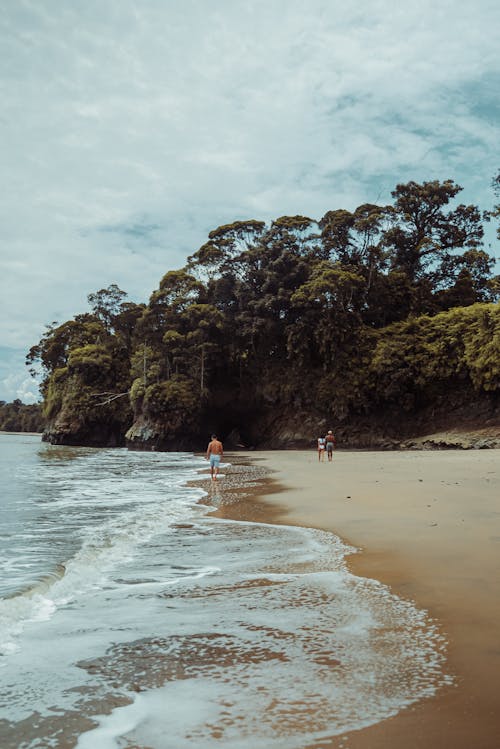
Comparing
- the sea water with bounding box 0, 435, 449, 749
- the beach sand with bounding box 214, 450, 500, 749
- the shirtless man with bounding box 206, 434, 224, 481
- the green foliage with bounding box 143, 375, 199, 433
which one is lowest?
the sea water with bounding box 0, 435, 449, 749

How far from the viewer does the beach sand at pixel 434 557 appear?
2.47 meters

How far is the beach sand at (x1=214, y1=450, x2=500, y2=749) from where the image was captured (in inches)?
97.1

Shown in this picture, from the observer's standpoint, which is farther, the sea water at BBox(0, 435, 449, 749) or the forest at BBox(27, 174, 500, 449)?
the forest at BBox(27, 174, 500, 449)

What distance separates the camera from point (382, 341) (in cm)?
3581

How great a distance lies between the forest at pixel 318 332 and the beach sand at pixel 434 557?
68.0 feet

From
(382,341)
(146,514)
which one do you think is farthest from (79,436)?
(146,514)

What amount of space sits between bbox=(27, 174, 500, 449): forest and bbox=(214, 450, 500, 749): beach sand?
68.0ft

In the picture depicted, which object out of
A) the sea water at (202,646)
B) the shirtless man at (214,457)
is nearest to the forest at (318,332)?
the shirtless man at (214,457)

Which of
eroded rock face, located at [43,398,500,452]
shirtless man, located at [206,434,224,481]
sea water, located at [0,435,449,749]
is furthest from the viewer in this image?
eroded rock face, located at [43,398,500,452]

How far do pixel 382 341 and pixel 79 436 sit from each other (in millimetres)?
28150

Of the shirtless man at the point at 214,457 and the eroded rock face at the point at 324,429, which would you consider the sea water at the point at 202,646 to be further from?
the eroded rock face at the point at 324,429

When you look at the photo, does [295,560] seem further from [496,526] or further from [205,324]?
[205,324]

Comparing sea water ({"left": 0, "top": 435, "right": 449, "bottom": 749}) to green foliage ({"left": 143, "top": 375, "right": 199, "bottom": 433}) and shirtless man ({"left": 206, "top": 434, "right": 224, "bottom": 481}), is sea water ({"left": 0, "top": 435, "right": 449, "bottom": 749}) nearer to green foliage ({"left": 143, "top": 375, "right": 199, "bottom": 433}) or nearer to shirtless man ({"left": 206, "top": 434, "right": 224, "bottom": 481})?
shirtless man ({"left": 206, "top": 434, "right": 224, "bottom": 481})

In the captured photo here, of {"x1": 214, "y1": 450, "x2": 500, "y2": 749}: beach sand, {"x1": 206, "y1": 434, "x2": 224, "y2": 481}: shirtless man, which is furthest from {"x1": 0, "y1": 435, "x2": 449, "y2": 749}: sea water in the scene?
{"x1": 206, "y1": 434, "x2": 224, "y2": 481}: shirtless man
